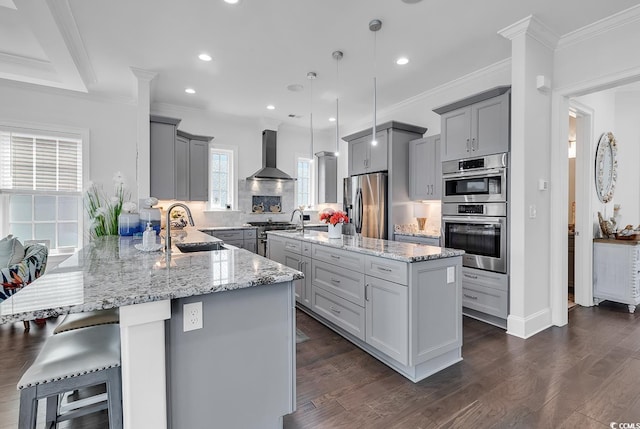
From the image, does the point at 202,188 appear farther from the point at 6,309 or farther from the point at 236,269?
the point at 6,309

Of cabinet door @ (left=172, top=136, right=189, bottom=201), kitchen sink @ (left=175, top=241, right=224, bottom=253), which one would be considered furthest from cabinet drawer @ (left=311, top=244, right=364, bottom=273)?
cabinet door @ (left=172, top=136, right=189, bottom=201)

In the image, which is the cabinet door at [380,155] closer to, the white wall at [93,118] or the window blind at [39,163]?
the white wall at [93,118]

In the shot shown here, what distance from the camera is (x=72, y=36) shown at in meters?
3.17

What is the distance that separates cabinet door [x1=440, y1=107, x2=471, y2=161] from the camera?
3.57 m

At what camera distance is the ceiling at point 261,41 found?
107 inches

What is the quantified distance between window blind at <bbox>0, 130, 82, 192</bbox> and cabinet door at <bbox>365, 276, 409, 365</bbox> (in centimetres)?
470

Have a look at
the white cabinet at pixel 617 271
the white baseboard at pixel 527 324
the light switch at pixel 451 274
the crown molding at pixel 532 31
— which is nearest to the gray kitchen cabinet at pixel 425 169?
the crown molding at pixel 532 31

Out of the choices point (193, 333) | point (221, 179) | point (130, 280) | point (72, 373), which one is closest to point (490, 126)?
point (193, 333)

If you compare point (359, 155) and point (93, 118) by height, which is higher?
point (93, 118)

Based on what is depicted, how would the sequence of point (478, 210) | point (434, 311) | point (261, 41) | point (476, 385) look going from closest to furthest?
point (476, 385) → point (434, 311) → point (261, 41) → point (478, 210)

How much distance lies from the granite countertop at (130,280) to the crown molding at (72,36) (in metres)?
2.26

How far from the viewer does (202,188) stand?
5.51 m

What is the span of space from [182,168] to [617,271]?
6268 mm

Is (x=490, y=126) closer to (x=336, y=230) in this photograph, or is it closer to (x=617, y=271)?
(x=336, y=230)
